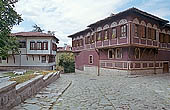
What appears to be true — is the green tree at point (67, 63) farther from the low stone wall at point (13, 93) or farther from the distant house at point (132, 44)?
the low stone wall at point (13, 93)

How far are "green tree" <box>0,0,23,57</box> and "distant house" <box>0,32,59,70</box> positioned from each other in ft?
24.8

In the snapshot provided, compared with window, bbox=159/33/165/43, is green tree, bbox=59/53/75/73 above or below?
below

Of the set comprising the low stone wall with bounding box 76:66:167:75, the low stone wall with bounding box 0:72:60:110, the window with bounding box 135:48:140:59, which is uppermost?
the window with bounding box 135:48:140:59

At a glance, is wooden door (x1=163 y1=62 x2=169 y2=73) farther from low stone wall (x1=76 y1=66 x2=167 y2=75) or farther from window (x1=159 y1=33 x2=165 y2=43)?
window (x1=159 y1=33 x2=165 y2=43)

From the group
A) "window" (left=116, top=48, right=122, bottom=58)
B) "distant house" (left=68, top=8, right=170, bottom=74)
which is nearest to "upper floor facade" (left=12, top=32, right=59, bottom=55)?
"distant house" (left=68, top=8, right=170, bottom=74)

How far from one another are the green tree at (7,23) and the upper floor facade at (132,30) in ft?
35.4

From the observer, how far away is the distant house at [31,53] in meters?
28.6

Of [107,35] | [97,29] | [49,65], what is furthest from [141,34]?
[49,65]

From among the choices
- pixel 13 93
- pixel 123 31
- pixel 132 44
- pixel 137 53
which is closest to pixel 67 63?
pixel 137 53

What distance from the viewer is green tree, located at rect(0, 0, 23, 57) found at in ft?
60.7

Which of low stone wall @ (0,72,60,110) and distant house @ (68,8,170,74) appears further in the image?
distant house @ (68,8,170,74)

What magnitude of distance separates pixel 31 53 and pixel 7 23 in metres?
9.73

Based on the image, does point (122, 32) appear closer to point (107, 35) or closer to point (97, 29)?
point (107, 35)

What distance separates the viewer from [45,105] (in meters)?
4.77
